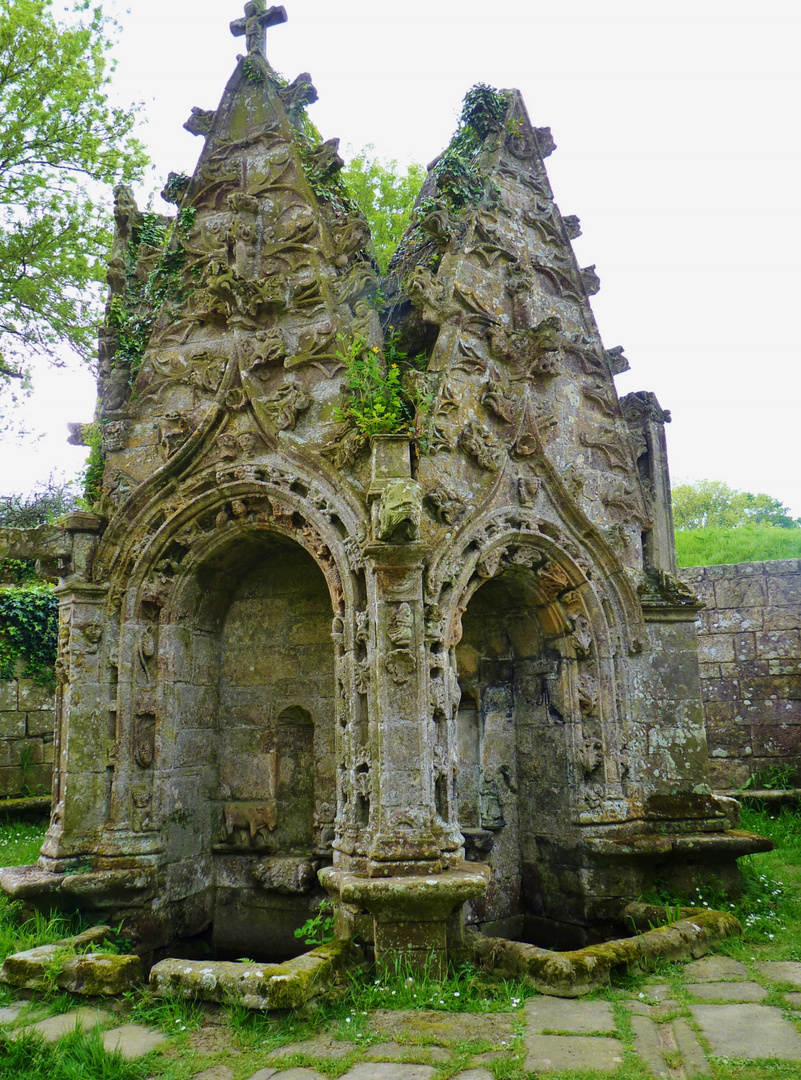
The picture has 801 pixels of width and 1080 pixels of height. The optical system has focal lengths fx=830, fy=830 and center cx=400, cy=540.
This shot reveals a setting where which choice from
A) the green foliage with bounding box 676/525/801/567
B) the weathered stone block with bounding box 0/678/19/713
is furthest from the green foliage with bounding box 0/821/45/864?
the green foliage with bounding box 676/525/801/567

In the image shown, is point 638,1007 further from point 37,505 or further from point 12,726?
point 37,505

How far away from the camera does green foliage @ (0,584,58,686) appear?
37.0 feet

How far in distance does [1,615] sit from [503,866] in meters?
7.84

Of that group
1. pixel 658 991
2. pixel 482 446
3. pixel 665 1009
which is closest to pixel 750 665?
pixel 482 446

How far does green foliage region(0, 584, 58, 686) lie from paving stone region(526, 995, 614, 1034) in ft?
28.7

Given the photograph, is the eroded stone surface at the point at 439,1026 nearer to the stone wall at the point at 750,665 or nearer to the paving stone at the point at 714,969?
the paving stone at the point at 714,969

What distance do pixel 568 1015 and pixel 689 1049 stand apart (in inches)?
27.3

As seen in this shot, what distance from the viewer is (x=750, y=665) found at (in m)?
10.7

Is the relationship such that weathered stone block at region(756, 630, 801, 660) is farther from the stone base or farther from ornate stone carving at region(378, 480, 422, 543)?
ornate stone carving at region(378, 480, 422, 543)

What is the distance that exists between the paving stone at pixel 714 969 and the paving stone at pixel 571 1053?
1200mm

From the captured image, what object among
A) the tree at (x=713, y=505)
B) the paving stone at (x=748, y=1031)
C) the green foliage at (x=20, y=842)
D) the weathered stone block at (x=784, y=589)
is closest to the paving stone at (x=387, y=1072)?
the paving stone at (x=748, y=1031)

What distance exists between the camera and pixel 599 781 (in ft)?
21.7

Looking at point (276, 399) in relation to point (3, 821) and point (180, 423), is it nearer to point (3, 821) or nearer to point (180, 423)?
point (180, 423)

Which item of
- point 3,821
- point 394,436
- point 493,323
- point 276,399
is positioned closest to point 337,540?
point 394,436
